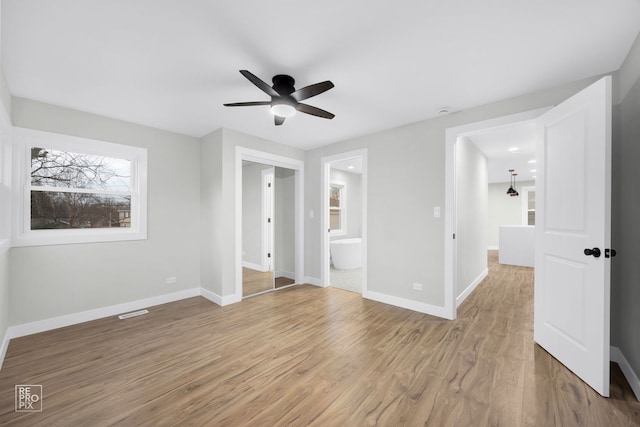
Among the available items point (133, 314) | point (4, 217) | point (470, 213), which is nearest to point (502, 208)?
point (470, 213)

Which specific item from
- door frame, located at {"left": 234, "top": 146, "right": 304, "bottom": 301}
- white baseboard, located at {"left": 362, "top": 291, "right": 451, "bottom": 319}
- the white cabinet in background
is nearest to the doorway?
white baseboard, located at {"left": 362, "top": 291, "right": 451, "bottom": 319}

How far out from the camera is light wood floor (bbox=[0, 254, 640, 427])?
1607 mm

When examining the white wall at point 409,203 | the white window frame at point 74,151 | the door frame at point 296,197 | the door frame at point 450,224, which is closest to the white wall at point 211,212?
the door frame at point 296,197

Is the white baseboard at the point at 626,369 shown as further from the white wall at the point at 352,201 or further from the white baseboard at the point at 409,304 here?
the white wall at the point at 352,201

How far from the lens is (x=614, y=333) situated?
7.13ft

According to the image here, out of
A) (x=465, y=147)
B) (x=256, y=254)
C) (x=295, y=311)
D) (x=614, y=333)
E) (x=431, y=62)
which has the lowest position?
(x=295, y=311)

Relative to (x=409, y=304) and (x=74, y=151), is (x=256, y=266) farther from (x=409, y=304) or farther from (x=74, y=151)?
(x=74, y=151)

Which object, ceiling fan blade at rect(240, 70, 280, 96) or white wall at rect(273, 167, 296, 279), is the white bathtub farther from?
ceiling fan blade at rect(240, 70, 280, 96)

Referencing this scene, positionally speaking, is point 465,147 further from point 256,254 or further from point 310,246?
point 256,254

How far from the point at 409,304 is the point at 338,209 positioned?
162 inches

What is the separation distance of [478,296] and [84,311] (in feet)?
17.5

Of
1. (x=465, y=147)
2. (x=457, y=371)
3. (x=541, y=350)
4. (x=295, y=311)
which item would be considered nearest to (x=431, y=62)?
(x=465, y=147)

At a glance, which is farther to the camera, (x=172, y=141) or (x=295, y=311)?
(x=172, y=141)

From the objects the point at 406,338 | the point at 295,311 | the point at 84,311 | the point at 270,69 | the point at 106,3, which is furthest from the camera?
the point at 295,311
